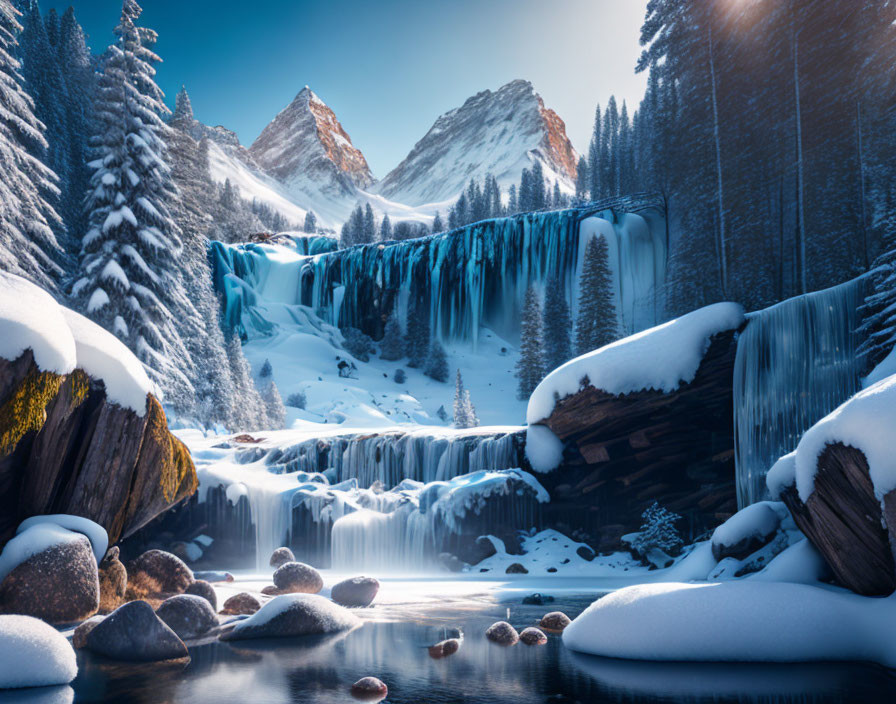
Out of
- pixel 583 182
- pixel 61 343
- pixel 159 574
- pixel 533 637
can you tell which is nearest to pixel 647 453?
pixel 533 637

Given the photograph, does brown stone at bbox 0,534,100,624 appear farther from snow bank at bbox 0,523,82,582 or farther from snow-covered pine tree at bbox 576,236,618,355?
snow-covered pine tree at bbox 576,236,618,355

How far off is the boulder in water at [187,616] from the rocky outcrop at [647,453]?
28.9 ft

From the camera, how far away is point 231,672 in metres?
5.12

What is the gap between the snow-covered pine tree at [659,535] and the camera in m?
12.5

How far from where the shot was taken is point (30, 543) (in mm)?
6340

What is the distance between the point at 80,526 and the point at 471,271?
1610 inches

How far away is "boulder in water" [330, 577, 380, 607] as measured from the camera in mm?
8820

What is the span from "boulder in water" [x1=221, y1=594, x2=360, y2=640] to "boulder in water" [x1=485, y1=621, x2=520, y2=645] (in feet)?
6.19

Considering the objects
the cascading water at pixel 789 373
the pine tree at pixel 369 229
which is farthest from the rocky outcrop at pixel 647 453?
the pine tree at pixel 369 229

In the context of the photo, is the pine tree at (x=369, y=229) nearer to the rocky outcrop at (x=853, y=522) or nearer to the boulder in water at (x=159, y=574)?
the boulder in water at (x=159, y=574)

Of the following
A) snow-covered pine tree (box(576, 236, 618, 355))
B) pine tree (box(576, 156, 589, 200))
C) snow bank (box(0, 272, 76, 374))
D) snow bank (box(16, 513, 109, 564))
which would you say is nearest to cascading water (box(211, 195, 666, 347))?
snow-covered pine tree (box(576, 236, 618, 355))

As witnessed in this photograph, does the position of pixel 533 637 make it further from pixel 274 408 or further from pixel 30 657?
pixel 274 408

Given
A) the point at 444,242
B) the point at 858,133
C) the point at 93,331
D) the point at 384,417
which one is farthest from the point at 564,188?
the point at 93,331

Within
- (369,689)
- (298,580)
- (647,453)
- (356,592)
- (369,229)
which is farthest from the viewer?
(369,229)
